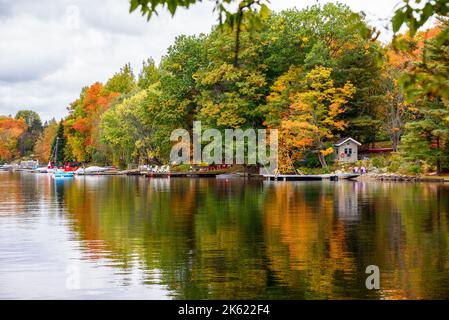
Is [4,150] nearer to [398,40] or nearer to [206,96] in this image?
[206,96]

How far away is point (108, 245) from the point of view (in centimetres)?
1902

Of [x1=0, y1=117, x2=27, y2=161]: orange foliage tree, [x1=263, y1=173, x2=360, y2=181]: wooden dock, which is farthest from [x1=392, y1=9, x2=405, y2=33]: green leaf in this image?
[x1=0, y1=117, x2=27, y2=161]: orange foliage tree

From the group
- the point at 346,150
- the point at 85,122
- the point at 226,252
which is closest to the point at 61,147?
the point at 85,122

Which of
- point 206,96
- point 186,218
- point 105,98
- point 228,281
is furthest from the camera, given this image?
point 105,98

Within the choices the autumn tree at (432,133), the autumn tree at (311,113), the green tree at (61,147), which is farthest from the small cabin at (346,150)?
the green tree at (61,147)

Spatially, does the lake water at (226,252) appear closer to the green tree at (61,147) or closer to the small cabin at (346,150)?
the small cabin at (346,150)

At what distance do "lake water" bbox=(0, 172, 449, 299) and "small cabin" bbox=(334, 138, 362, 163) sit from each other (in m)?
37.4

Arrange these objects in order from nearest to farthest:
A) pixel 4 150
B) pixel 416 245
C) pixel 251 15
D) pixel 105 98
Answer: pixel 251 15 < pixel 416 245 < pixel 105 98 < pixel 4 150

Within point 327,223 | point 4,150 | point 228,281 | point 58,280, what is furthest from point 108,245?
point 4,150

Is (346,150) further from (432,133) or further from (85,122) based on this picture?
A: (85,122)

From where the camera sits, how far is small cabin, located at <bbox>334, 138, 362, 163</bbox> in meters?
69.1

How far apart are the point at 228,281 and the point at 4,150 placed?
627 feet

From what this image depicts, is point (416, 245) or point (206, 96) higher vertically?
point (206, 96)
